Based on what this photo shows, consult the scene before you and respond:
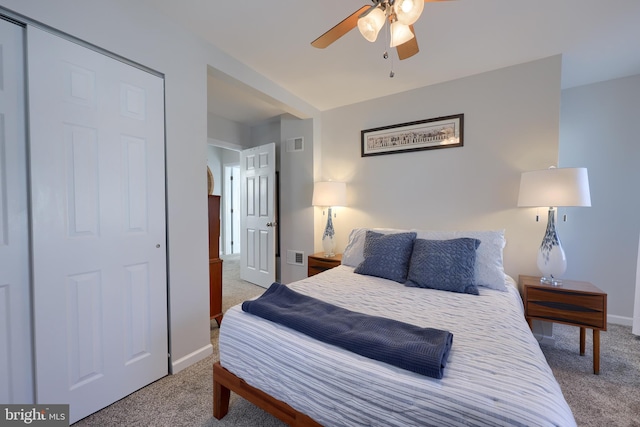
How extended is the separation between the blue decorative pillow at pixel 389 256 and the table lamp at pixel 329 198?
900mm

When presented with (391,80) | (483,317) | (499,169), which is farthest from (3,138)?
(499,169)

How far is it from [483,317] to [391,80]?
2366mm

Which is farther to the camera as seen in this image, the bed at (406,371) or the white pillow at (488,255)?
the white pillow at (488,255)

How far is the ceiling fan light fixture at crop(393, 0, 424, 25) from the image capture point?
3.81 feet

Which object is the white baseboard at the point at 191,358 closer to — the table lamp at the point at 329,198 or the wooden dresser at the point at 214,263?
the wooden dresser at the point at 214,263

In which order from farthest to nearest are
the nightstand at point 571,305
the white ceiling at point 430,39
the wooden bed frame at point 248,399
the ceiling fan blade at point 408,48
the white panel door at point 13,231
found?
1. the nightstand at point 571,305
2. the white ceiling at point 430,39
3. the ceiling fan blade at point 408,48
4. the white panel door at point 13,231
5. the wooden bed frame at point 248,399

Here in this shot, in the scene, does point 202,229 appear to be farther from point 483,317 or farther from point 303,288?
point 483,317

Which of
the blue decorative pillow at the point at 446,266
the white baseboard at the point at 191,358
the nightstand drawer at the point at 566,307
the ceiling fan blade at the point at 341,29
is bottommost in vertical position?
the white baseboard at the point at 191,358

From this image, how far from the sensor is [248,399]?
130cm

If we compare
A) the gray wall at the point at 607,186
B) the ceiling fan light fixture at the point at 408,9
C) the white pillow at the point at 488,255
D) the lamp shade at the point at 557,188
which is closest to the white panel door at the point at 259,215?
the white pillow at the point at 488,255

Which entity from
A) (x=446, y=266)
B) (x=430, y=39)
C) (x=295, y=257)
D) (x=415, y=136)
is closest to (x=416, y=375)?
(x=446, y=266)

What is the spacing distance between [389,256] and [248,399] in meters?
1.39

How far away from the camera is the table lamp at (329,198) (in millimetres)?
3156

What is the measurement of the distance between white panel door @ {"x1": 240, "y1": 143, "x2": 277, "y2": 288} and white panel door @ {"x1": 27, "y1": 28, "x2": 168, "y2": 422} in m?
1.95
